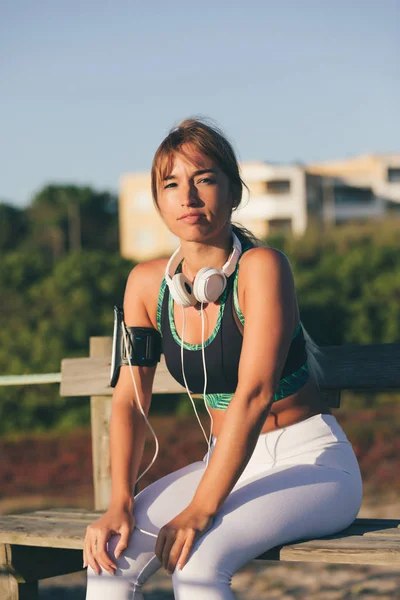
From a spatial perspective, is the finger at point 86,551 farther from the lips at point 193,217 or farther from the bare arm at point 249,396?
the lips at point 193,217

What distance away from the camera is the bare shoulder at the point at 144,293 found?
288 cm

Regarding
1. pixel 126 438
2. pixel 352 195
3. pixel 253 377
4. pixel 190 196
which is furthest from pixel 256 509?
pixel 352 195

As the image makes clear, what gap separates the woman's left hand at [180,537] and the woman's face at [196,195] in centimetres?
81

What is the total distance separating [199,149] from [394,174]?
71.7 meters

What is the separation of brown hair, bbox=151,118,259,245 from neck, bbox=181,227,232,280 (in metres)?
0.13

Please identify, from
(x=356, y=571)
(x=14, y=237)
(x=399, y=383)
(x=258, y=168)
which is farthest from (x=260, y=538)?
(x=258, y=168)

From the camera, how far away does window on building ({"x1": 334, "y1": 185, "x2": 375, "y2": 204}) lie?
69.1 metres

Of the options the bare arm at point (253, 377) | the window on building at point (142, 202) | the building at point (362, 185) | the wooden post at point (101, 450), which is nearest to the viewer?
the bare arm at point (253, 377)

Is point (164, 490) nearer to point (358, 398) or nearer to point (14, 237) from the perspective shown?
point (358, 398)

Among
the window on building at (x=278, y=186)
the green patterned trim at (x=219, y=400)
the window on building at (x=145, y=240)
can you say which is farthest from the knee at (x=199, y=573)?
the window on building at (x=278, y=186)

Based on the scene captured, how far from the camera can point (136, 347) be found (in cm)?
288

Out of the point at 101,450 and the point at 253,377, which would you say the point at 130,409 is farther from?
the point at 101,450

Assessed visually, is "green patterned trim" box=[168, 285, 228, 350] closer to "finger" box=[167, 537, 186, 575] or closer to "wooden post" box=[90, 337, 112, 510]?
"finger" box=[167, 537, 186, 575]

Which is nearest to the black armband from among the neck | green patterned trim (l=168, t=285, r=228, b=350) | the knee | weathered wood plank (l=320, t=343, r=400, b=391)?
green patterned trim (l=168, t=285, r=228, b=350)
